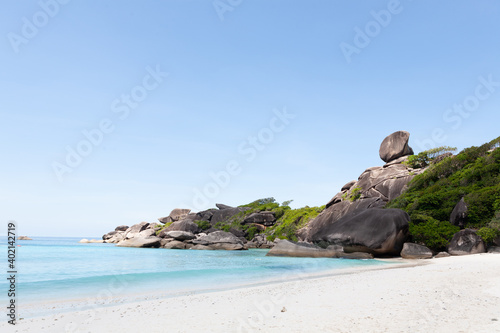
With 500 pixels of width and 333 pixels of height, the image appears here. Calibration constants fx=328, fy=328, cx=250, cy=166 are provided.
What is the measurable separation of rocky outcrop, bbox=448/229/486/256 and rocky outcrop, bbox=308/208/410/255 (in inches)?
125

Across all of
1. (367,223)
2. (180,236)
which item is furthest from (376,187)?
(180,236)

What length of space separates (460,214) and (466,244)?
12.2 ft

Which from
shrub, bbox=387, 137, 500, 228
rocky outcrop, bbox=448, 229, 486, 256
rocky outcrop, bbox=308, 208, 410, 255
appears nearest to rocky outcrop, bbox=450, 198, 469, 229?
shrub, bbox=387, 137, 500, 228

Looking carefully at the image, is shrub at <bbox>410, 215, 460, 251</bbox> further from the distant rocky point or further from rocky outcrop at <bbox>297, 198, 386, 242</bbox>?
rocky outcrop at <bbox>297, 198, 386, 242</bbox>

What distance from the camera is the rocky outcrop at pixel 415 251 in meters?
20.5

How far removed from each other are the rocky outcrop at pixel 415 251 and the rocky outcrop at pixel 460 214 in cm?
338

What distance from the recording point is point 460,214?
2220cm

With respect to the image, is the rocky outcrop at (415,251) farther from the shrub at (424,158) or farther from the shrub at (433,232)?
the shrub at (424,158)

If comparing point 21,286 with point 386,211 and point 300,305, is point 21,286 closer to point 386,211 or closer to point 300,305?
point 300,305

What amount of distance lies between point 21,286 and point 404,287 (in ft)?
40.3

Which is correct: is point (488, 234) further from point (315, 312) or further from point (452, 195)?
point (315, 312)

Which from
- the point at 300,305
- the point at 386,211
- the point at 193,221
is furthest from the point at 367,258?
the point at 193,221

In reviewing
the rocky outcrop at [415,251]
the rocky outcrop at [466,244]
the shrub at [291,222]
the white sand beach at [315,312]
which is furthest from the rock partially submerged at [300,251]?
the shrub at [291,222]

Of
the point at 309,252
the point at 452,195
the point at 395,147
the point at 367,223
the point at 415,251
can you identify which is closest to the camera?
the point at 415,251
